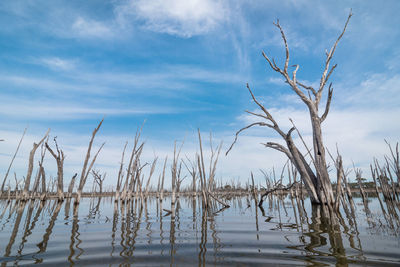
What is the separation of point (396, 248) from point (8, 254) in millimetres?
5870

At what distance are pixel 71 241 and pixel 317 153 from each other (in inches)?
310

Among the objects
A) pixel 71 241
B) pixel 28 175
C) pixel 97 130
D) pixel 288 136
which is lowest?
pixel 71 241

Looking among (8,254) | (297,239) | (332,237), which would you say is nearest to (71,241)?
(8,254)

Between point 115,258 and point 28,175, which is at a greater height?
point 28,175

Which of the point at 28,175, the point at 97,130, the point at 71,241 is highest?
the point at 97,130

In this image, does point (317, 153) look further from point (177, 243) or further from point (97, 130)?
point (97, 130)

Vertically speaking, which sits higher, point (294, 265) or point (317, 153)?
point (317, 153)

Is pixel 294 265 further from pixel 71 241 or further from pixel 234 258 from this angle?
pixel 71 241

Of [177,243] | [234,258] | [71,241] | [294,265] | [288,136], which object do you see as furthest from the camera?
[288,136]

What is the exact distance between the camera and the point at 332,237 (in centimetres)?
407

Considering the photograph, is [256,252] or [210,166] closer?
[256,252]

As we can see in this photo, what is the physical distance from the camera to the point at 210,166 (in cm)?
1102

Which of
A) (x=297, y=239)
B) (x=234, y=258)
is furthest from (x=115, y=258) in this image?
(x=297, y=239)

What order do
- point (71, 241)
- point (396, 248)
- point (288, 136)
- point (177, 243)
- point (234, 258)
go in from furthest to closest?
1. point (288, 136)
2. point (71, 241)
3. point (177, 243)
4. point (396, 248)
5. point (234, 258)
